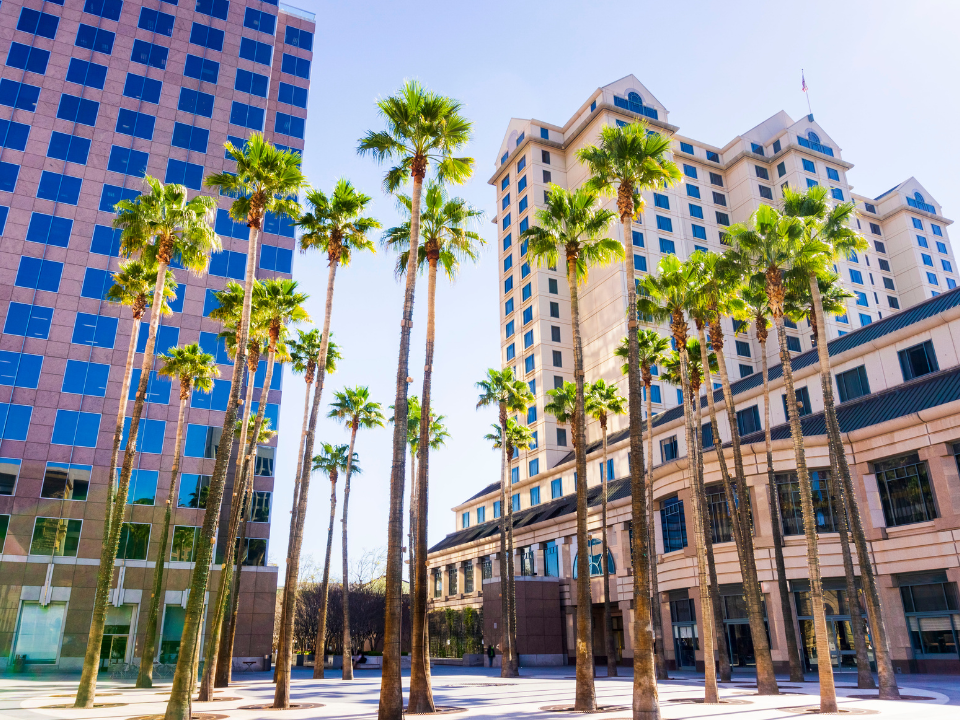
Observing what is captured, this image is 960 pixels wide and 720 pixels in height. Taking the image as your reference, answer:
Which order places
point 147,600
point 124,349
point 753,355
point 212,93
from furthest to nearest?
point 753,355, point 212,93, point 124,349, point 147,600

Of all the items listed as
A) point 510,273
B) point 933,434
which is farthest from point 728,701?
point 510,273

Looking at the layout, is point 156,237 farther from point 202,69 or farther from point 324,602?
point 202,69

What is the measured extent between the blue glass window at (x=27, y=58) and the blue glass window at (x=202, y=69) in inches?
393

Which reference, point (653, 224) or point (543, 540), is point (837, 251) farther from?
point (653, 224)

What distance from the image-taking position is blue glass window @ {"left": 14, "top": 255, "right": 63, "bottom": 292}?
4506 cm

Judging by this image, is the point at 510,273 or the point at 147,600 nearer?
the point at 147,600

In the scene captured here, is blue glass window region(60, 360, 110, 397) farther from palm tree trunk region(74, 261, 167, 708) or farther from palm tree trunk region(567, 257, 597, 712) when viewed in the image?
palm tree trunk region(567, 257, 597, 712)

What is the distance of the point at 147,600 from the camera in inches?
1682

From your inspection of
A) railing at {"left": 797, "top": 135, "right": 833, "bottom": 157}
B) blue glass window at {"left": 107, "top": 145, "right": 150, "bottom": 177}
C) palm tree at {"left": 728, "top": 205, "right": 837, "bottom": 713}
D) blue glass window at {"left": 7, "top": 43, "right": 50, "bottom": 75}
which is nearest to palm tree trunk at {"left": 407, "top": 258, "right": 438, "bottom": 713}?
palm tree at {"left": 728, "top": 205, "right": 837, "bottom": 713}

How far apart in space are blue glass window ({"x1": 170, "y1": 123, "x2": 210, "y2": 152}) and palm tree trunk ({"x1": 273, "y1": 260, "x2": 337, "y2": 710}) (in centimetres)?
3317

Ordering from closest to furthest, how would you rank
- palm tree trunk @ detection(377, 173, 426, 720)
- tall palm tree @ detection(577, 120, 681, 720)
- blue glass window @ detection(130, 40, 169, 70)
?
1. palm tree trunk @ detection(377, 173, 426, 720)
2. tall palm tree @ detection(577, 120, 681, 720)
3. blue glass window @ detection(130, 40, 169, 70)

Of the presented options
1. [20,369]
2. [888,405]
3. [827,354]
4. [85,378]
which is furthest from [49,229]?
[888,405]

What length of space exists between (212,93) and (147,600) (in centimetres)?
3978

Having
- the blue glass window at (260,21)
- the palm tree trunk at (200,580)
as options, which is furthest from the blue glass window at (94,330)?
the palm tree trunk at (200,580)
